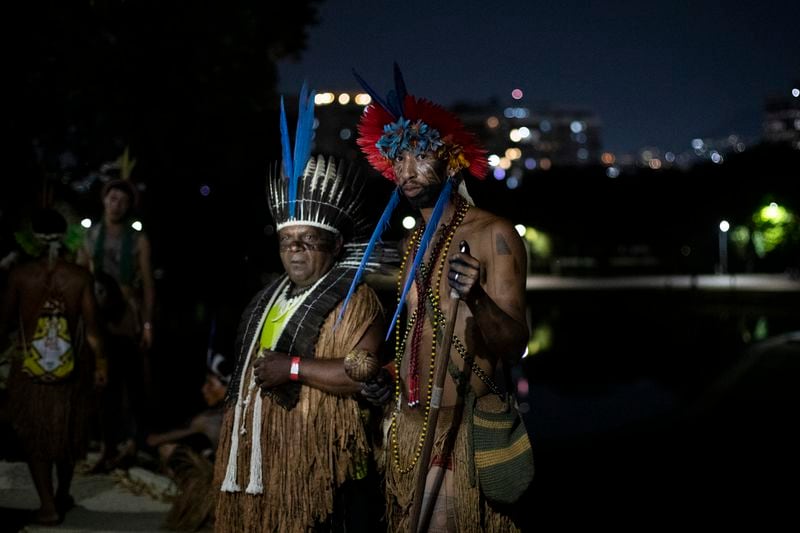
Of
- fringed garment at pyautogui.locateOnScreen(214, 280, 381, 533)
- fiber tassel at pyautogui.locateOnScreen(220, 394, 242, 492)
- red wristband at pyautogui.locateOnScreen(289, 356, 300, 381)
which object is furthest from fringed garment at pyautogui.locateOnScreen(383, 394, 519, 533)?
fiber tassel at pyautogui.locateOnScreen(220, 394, 242, 492)

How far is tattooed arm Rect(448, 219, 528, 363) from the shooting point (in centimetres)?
294

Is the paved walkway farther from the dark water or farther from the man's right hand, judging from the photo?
the man's right hand

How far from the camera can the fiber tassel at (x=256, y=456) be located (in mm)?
3689

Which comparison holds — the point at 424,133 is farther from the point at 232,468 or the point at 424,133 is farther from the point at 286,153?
the point at 232,468

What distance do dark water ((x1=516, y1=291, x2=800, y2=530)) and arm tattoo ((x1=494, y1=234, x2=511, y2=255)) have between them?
123 inches

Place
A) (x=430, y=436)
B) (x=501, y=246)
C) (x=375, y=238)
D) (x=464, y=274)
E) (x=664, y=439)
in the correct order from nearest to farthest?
(x=464, y=274), (x=430, y=436), (x=501, y=246), (x=375, y=238), (x=664, y=439)

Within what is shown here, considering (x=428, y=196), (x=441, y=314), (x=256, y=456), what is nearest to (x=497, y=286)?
(x=441, y=314)

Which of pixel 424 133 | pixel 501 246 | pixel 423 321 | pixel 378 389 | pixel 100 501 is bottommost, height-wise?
pixel 100 501

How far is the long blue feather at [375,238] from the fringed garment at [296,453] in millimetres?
81

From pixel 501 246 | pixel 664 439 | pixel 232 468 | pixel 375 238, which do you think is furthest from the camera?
pixel 664 439

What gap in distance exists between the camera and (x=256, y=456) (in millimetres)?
3725

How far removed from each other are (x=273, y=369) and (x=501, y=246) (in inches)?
41.6

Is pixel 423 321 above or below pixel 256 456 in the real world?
above

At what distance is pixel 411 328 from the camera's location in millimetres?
3486
